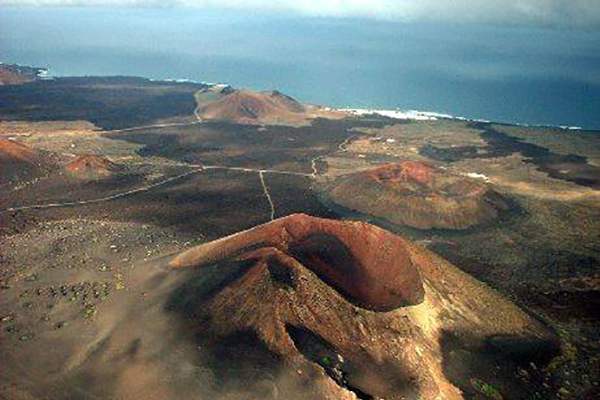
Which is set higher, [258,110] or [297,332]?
[297,332]

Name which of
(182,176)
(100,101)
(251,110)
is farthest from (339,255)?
(100,101)

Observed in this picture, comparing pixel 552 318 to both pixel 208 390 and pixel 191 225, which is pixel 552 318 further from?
pixel 191 225

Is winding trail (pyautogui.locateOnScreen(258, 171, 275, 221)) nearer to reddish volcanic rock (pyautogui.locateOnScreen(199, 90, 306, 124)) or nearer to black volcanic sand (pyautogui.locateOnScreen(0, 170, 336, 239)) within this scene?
black volcanic sand (pyautogui.locateOnScreen(0, 170, 336, 239))

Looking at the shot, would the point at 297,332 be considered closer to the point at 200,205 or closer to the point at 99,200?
the point at 200,205

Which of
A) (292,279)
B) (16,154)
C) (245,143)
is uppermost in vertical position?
(292,279)

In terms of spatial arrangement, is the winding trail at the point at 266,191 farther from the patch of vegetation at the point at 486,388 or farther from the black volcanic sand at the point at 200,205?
the patch of vegetation at the point at 486,388
